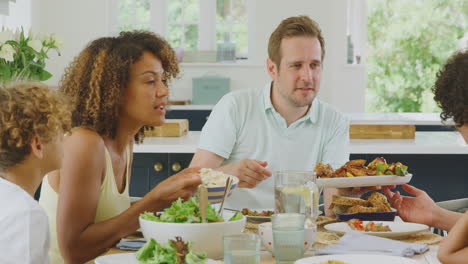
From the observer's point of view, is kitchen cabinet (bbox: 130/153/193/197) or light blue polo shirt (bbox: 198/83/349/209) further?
kitchen cabinet (bbox: 130/153/193/197)

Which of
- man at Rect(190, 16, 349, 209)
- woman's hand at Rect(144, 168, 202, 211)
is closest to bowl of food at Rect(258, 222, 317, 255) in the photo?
woman's hand at Rect(144, 168, 202, 211)

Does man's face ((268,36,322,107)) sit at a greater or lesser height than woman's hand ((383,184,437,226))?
greater

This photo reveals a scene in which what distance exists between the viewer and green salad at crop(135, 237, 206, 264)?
56.6 inches

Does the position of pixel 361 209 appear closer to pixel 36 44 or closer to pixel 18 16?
pixel 36 44

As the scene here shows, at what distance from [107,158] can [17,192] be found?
2.02 feet

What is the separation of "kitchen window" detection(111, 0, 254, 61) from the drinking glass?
616cm

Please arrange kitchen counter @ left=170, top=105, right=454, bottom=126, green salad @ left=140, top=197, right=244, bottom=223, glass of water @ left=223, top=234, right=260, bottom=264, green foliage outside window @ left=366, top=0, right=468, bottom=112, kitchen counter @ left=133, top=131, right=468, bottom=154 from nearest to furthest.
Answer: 1. glass of water @ left=223, top=234, right=260, bottom=264
2. green salad @ left=140, top=197, right=244, bottom=223
3. kitchen counter @ left=133, top=131, right=468, bottom=154
4. kitchen counter @ left=170, top=105, right=454, bottom=126
5. green foliage outside window @ left=366, top=0, right=468, bottom=112

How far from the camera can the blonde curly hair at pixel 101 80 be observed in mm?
2139

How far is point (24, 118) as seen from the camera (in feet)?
5.30

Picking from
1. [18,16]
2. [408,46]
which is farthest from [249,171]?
[408,46]

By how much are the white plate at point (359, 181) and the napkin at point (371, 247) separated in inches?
16.0

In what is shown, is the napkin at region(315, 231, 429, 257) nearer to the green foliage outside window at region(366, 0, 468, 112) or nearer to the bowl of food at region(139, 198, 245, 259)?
the bowl of food at region(139, 198, 245, 259)

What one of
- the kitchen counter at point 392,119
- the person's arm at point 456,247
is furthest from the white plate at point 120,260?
the kitchen counter at point 392,119

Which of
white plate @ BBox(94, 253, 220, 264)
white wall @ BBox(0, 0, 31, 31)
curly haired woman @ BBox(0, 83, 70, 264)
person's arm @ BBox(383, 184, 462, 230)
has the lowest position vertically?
person's arm @ BBox(383, 184, 462, 230)
